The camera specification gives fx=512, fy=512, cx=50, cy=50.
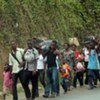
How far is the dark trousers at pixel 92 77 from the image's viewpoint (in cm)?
1845

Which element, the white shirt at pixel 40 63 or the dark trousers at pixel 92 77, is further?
the dark trousers at pixel 92 77

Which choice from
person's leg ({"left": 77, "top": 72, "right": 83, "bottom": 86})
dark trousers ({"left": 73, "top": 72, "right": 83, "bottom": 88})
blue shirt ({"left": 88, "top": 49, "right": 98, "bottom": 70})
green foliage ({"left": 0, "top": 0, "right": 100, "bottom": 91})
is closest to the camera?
blue shirt ({"left": 88, "top": 49, "right": 98, "bottom": 70})

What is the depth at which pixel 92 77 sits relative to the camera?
1864 cm

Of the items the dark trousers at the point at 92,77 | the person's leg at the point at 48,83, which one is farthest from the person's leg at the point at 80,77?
the person's leg at the point at 48,83

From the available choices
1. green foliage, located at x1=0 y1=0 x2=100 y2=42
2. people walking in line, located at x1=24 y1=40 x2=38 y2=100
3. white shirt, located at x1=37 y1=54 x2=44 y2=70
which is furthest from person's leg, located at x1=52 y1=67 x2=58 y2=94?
green foliage, located at x1=0 y1=0 x2=100 y2=42

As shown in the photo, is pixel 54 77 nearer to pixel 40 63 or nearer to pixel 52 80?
pixel 52 80

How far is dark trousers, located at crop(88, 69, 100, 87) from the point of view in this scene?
18453 mm

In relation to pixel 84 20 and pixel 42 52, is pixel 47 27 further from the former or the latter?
pixel 42 52

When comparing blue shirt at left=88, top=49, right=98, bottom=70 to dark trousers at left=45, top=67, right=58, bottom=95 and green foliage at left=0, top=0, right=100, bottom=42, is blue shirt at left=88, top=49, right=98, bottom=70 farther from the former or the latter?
green foliage at left=0, top=0, right=100, bottom=42

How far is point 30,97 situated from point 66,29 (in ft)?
43.3

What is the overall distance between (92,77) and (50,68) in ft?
8.65

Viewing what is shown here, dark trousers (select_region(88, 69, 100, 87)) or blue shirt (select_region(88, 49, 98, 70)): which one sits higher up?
blue shirt (select_region(88, 49, 98, 70))

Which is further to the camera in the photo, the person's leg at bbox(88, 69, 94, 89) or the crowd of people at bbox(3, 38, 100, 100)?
the person's leg at bbox(88, 69, 94, 89)

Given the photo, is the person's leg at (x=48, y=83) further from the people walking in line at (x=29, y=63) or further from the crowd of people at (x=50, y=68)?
the people walking in line at (x=29, y=63)
